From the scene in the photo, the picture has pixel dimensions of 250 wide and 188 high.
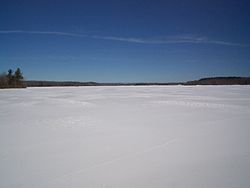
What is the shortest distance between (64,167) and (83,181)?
435 mm

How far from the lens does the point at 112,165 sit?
9.17 ft

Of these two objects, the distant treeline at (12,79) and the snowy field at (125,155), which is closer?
the snowy field at (125,155)

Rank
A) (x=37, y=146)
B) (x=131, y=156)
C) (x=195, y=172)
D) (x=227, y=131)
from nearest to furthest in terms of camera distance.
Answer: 1. (x=195, y=172)
2. (x=131, y=156)
3. (x=37, y=146)
4. (x=227, y=131)

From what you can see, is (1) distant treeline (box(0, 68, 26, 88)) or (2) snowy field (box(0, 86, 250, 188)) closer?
(2) snowy field (box(0, 86, 250, 188))

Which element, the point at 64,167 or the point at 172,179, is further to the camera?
the point at 64,167

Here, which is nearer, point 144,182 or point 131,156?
point 144,182

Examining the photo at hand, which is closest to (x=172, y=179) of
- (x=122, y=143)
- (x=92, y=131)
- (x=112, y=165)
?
(x=112, y=165)

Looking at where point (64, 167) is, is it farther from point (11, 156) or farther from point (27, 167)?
point (11, 156)

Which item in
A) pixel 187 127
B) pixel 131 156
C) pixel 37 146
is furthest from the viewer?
pixel 187 127

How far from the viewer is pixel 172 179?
239 cm

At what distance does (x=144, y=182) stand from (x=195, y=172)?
553 mm

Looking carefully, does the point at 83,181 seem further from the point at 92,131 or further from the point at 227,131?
the point at 227,131

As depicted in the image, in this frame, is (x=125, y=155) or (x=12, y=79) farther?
(x=12, y=79)

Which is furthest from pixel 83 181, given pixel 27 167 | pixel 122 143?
pixel 122 143
